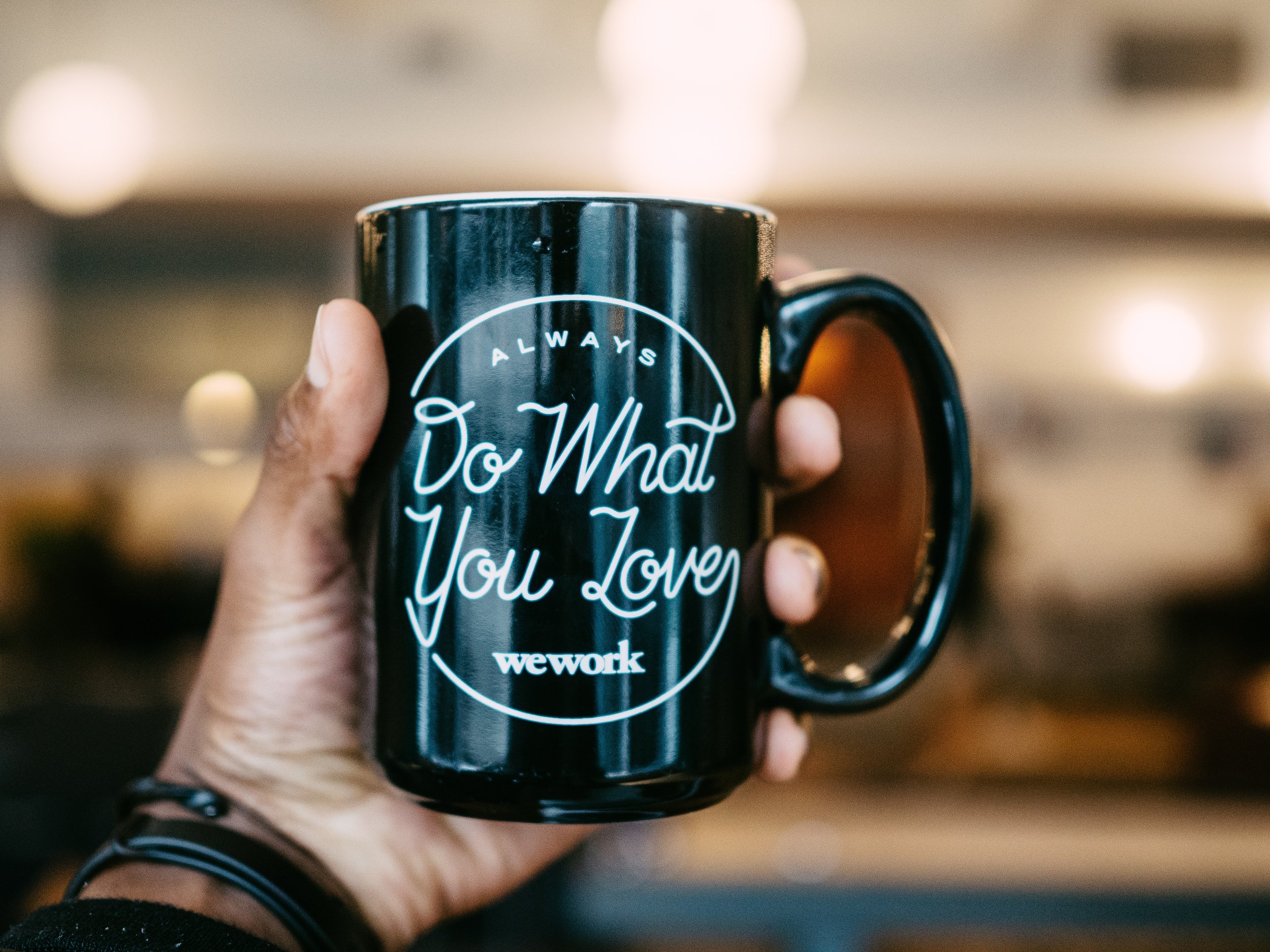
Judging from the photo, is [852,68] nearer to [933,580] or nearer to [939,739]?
[939,739]

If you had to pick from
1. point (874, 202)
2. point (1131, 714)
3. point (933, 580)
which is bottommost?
point (1131, 714)

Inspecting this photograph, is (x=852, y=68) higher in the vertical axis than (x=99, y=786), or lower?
higher

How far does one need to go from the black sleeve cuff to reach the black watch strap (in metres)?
0.06

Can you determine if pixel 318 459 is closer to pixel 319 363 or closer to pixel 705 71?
pixel 319 363

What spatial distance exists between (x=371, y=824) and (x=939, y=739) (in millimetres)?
3419

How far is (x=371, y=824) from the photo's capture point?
74cm

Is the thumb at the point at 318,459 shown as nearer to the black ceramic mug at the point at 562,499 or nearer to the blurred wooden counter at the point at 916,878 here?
the black ceramic mug at the point at 562,499

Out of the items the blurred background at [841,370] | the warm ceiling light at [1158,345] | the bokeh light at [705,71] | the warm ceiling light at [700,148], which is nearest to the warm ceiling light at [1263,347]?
the blurred background at [841,370]

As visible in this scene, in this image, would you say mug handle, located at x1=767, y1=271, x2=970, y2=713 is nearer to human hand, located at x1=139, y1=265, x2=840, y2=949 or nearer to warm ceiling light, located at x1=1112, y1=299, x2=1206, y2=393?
human hand, located at x1=139, y1=265, x2=840, y2=949

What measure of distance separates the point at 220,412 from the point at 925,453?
11.8 ft

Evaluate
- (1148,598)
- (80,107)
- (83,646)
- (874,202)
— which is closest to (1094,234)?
(874,202)

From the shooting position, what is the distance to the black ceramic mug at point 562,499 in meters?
0.48

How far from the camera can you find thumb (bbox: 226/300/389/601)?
1.74ft

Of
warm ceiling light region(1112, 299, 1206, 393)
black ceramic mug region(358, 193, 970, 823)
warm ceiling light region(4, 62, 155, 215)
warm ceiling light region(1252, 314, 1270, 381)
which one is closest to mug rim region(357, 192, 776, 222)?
black ceramic mug region(358, 193, 970, 823)
